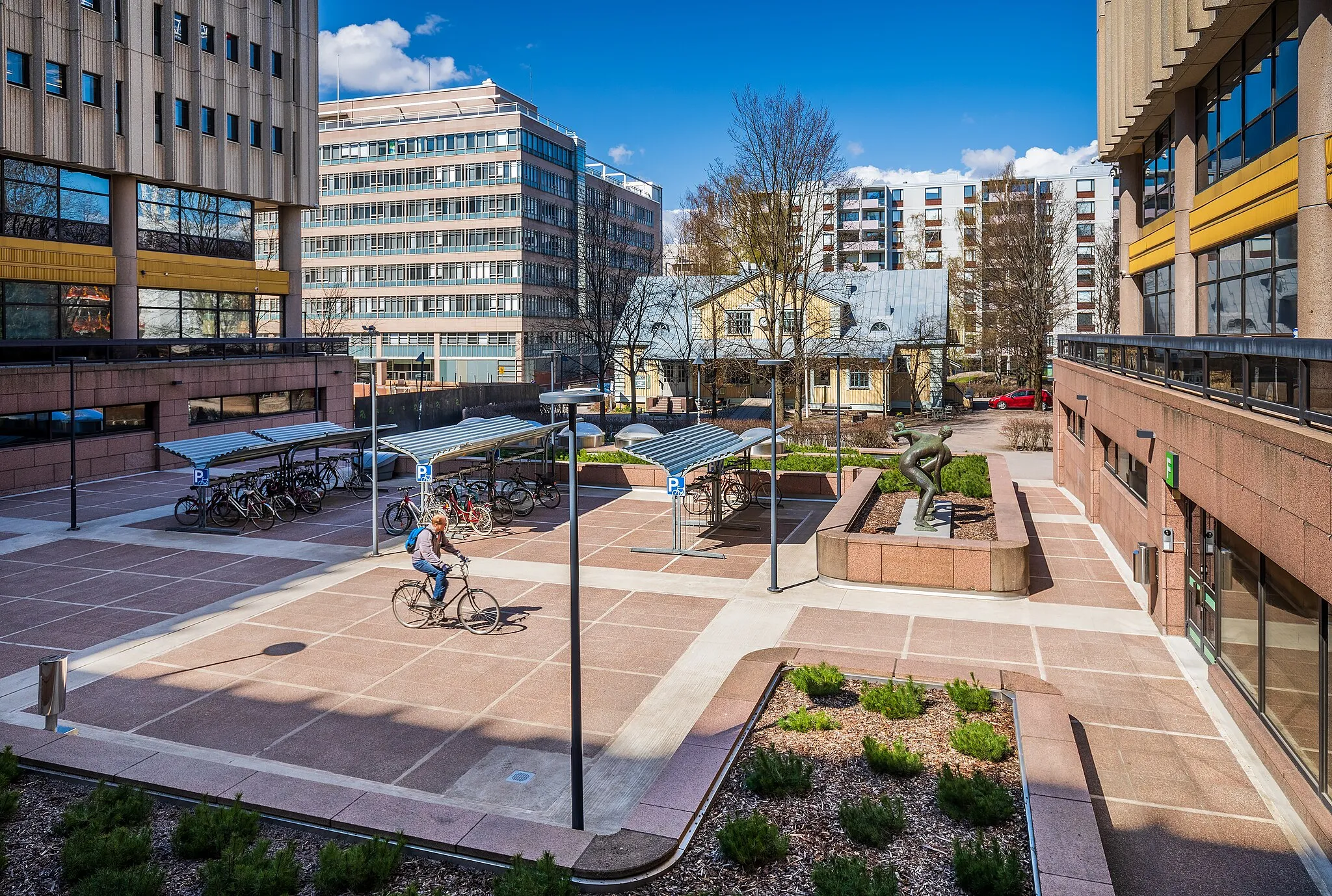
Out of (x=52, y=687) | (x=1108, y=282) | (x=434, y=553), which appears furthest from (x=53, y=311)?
(x=1108, y=282)

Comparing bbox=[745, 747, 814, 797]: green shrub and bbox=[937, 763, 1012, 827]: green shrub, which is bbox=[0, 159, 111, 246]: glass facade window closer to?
bbox=[745, 747, 814, 797]: green shrub

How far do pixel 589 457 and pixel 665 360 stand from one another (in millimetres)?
30795

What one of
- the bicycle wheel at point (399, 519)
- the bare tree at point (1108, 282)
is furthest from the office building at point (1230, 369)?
the bare tree at point (1108, 282)

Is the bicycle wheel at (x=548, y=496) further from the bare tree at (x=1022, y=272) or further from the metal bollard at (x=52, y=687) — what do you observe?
the bare tree at (x=1022, y=272)

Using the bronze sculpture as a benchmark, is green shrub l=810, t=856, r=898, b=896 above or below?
below

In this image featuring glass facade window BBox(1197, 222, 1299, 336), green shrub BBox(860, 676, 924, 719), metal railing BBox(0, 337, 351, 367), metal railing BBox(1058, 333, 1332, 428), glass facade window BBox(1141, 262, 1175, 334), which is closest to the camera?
metal railing BBox(1058, 333, 1332, 428)

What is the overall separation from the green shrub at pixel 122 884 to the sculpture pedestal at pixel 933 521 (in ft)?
44.9

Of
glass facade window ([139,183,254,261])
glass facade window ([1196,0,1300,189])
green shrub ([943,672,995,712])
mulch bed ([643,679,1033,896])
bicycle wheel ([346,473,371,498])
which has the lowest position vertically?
mulch bed ([643,679,1033,896])

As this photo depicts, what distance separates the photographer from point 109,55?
112 ft

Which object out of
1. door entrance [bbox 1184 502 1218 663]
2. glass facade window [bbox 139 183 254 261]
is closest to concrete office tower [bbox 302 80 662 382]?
glass facade window [bbox 139 183 254 261]

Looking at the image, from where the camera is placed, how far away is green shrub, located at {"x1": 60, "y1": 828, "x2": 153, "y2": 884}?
7.70 m

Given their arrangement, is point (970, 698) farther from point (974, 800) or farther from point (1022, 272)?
point (1022, 272)

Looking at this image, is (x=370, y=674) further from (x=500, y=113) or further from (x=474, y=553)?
(x=500, y=113)

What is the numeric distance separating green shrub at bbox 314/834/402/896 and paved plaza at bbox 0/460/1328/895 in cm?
174
